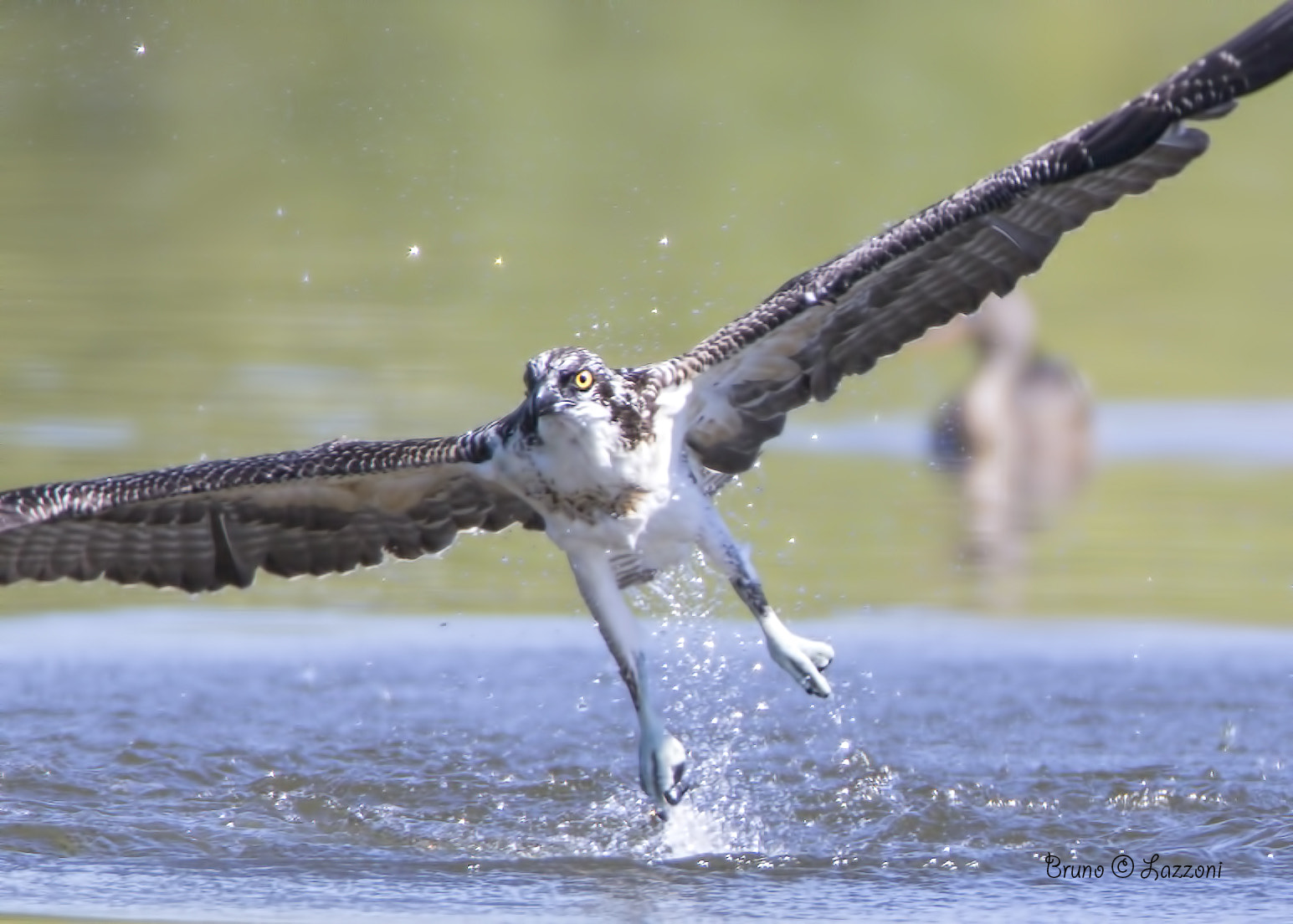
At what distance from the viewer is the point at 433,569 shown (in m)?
12.6

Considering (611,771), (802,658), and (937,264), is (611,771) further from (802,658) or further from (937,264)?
(937,264)

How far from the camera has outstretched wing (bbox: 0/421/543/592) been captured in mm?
9070

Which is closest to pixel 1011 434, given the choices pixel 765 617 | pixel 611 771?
pixel 611 771

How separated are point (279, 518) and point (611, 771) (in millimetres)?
1634

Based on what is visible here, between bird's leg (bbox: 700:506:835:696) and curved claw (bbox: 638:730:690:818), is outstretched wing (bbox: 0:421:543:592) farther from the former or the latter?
curved claw (bbox: 638:730:690:818)

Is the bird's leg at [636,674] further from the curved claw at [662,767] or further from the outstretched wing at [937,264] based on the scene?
the outstretched wing at [937,264]

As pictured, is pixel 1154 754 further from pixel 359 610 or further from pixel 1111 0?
pixel 1111 0

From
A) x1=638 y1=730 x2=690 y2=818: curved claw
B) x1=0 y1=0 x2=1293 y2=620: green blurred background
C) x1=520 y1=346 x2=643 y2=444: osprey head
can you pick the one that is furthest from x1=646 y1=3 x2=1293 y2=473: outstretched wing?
x1=0 y1=0 x2=1293 y2=620: green blurred background

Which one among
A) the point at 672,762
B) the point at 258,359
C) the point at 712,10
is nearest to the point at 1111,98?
the point at 712,10

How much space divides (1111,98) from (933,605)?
448 inches

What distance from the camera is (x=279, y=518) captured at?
9664mm
